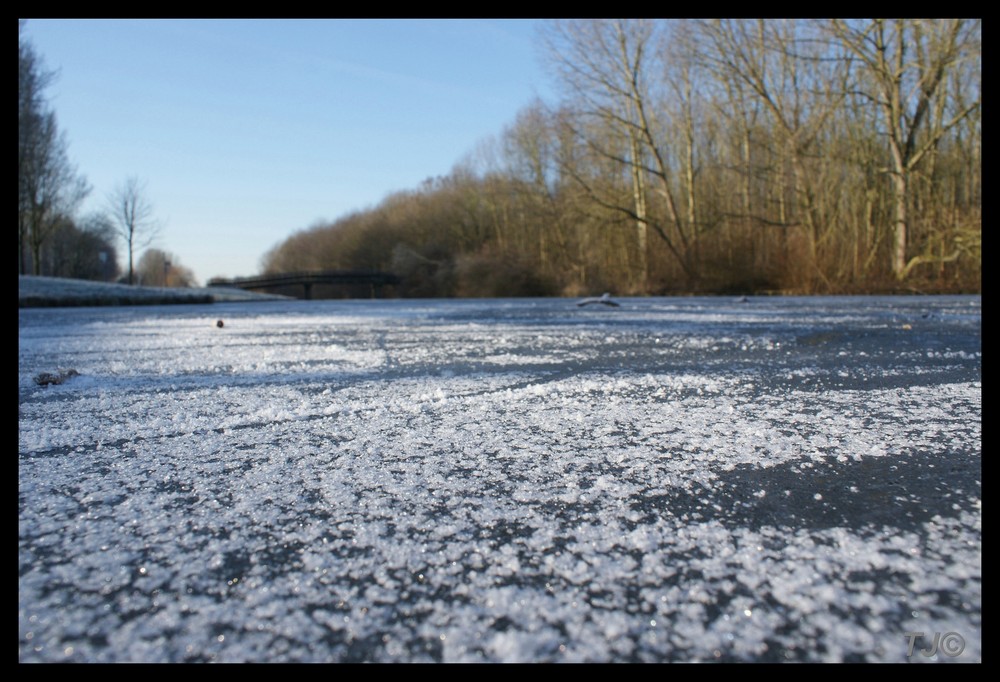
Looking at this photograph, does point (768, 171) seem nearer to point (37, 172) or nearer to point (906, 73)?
point (906, 73)

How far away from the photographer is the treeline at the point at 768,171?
43.2 ft

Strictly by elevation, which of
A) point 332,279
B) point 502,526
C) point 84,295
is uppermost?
point 332,279

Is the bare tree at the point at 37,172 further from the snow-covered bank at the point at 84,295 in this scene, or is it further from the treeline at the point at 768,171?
the treeline at the point at 768,171

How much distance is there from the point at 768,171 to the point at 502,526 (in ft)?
56.1

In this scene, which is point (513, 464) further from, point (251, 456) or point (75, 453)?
point (75, 453)

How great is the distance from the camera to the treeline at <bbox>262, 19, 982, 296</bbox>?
13.2 meters

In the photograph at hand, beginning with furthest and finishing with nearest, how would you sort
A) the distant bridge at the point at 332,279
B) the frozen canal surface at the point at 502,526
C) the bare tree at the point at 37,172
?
the distant bridge at the point at 332,279 < the bare tree at the point at 37,172 < the frozen canal surface at the point at 502,526

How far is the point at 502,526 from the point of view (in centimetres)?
67

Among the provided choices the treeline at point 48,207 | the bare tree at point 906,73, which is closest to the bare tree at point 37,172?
the treeline at point 48,207

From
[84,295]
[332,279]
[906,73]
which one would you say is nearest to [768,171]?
[906,73]

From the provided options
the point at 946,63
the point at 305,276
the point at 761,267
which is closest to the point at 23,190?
the point at 305,276

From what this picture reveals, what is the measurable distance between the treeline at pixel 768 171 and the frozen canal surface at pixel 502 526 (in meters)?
14.2

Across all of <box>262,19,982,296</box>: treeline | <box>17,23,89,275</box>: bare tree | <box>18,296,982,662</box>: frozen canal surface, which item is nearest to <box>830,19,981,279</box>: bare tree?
<box>262,19,982,296</box>: treeline

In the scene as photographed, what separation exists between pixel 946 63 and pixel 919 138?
3814 mm
